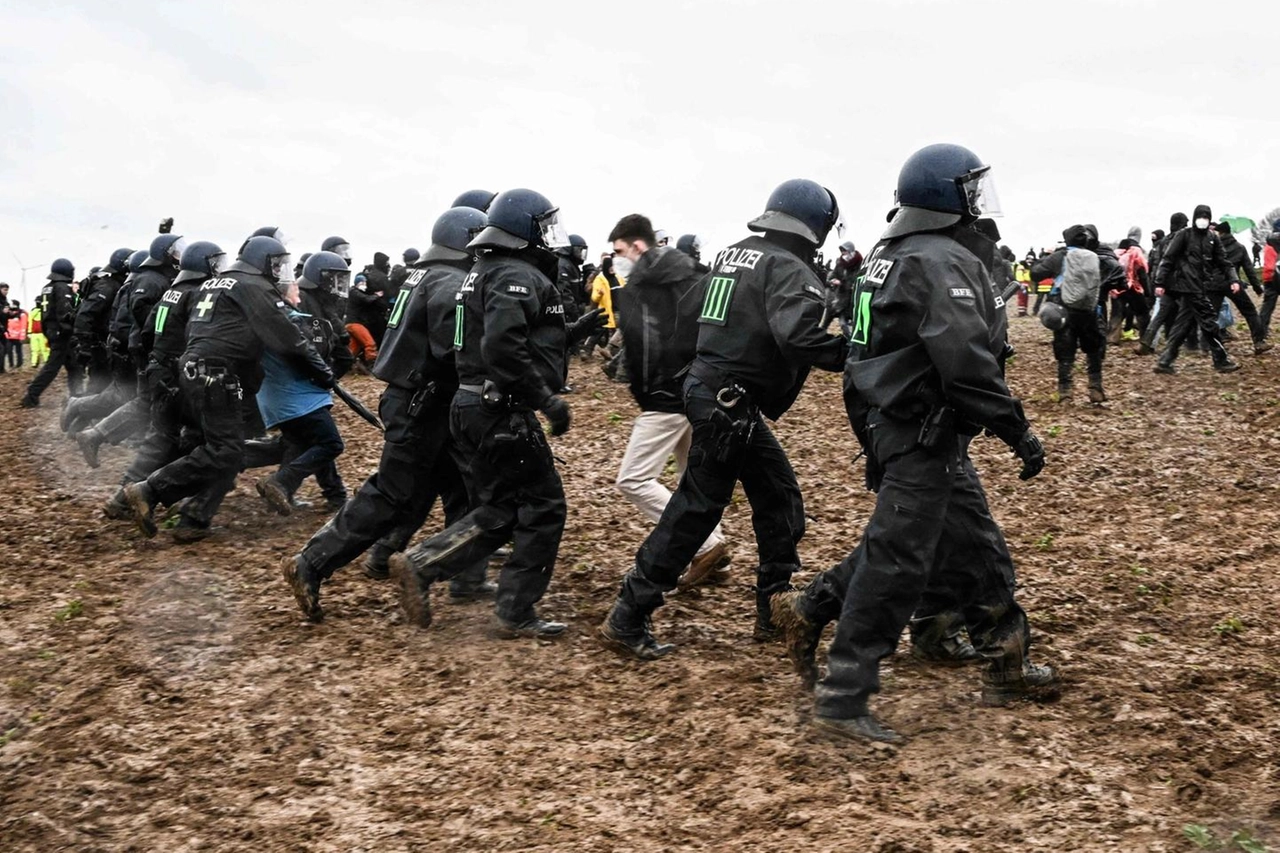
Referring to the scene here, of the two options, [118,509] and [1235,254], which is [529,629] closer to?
[118,509]

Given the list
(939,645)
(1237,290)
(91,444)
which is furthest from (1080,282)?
(91,444)

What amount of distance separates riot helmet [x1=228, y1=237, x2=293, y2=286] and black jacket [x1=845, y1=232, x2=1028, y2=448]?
546 centimetres

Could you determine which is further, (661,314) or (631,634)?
(661,314)

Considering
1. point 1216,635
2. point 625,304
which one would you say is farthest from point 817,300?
point 1216,635

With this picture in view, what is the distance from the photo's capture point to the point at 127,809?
198 inches

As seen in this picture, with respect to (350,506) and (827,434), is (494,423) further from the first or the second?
(827,434)

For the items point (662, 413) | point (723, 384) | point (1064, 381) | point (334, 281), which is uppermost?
point (334, 281)

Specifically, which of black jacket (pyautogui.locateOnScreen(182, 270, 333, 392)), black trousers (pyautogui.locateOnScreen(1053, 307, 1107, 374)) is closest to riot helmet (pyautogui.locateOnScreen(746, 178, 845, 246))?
black jacket (pyautogui.locateOnScreen(182, 270, 333, 392))

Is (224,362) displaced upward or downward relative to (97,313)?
downward

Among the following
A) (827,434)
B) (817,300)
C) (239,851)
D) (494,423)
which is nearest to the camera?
(239,851)

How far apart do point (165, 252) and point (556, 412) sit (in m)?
6.84

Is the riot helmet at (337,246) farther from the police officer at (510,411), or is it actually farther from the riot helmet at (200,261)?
the police officer at (510,411)

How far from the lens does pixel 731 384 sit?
623 centimetres

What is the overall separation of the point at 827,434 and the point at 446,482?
6.87 metres
